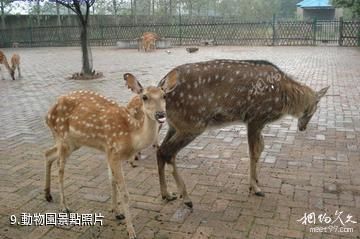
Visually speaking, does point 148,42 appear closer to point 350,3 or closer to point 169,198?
point 350,3

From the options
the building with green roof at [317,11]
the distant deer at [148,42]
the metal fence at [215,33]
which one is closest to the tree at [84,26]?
the distant deer at [148,42]

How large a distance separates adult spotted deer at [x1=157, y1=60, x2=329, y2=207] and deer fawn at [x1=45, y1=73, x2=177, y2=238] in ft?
1.73

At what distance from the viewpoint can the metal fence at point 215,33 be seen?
26.0 meters

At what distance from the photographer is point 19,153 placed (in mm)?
6176

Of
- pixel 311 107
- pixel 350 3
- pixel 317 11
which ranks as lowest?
pixel 311 107

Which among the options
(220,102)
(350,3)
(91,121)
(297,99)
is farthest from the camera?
(350,3)

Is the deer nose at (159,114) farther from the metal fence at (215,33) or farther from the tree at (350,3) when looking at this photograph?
the metal fence at (215,33)

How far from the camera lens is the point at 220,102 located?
4.39 m

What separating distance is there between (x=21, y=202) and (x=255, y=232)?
98.8 inches

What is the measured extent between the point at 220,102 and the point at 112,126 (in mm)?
1185

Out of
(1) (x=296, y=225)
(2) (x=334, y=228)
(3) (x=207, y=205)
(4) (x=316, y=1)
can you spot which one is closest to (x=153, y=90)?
(3) (x=207, y=205)

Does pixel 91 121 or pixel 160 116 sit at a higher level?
pixel 160 116

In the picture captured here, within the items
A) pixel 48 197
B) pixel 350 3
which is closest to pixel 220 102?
pixel 48 197

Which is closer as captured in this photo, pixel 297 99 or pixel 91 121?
pixel 91 121
